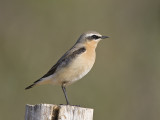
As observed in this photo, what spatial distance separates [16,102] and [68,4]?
359 centimetres

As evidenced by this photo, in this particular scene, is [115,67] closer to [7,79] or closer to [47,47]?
[47,47]

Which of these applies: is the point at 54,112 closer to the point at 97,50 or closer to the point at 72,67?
the point at 72,67

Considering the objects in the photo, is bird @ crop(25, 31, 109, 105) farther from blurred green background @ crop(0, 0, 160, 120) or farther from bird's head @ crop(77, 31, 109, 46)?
blurred green background @ crop(0, 0, 160, 120)

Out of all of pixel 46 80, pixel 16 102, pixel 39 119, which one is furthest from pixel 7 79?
pixel 39 119

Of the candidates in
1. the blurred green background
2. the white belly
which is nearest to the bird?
the white belly

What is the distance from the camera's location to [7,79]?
445 inches

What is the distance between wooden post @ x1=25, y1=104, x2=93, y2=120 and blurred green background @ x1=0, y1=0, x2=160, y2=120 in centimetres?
504

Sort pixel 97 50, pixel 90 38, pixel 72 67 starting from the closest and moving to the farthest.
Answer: pixel 72 67, pixel 90 38, pixel 97 50

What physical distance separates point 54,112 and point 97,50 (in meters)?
6.84

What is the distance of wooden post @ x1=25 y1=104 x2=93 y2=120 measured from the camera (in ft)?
18.5

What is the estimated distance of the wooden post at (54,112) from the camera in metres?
5.64

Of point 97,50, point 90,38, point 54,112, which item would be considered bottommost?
point 54,112

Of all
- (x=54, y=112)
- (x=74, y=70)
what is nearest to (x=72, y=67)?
(x=74, y=70)

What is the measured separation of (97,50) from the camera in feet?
40.9
